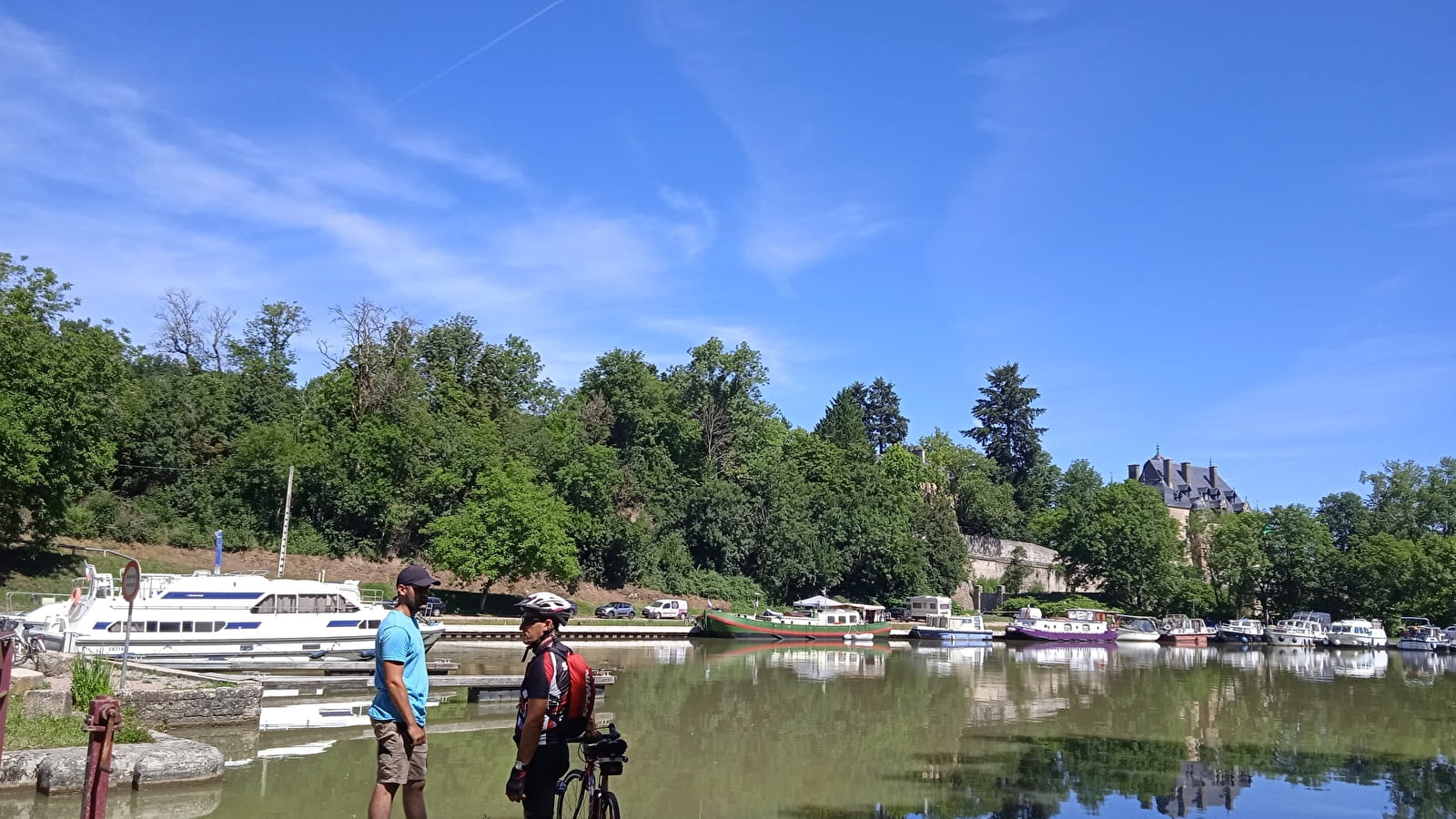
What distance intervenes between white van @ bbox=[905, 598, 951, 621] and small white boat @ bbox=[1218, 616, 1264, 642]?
24452 millimetres

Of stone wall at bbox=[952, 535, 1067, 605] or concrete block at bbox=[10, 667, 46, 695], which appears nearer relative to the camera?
concrete block at bbox=[10, 667, 46, 695]

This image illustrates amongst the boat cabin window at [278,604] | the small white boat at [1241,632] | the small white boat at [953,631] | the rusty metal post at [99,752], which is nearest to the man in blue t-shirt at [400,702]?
the rusty metal post at [99,752]

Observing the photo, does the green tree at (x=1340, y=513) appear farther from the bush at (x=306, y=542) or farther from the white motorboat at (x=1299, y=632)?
the bush at (x=306, y=542)

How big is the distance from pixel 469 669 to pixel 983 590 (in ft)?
202

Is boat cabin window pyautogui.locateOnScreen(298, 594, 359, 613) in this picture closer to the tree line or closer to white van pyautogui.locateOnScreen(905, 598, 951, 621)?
the tree line

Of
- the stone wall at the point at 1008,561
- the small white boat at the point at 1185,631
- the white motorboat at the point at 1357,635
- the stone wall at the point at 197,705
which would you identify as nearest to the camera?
the stone wall at the point at 197,705

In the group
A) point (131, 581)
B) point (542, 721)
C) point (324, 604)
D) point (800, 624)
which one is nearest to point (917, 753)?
point (542, 721)

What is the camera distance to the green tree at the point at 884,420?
372 feet

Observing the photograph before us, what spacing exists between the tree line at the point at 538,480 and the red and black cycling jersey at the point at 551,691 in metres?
35.9

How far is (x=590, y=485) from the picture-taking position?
186 ft

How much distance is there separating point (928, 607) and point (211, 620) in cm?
4913

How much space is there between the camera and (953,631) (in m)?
60.2

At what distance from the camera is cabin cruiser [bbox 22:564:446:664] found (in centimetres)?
2273

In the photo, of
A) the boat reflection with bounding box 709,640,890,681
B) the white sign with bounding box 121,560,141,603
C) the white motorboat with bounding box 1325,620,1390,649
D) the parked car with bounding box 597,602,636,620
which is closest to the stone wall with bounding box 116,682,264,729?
the white sign with bounding box 121,560,141,603
